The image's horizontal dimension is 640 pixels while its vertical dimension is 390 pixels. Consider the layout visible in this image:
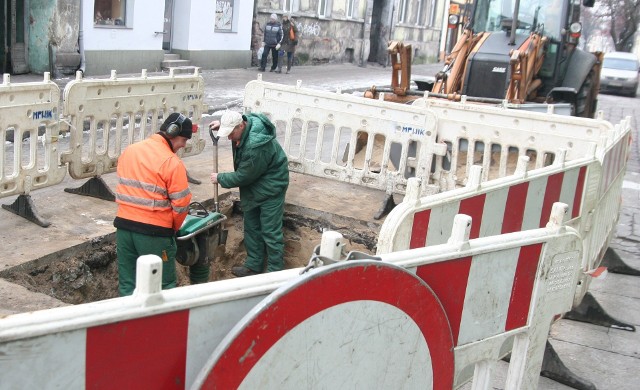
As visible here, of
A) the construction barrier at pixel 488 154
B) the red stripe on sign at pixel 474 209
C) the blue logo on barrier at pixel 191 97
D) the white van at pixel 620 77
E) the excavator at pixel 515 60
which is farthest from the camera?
the white van at pixel 620 77

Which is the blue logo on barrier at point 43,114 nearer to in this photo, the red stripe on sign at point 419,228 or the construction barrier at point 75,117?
the construction barrier at point 75,117

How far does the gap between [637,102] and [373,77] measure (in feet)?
Answer: 38.0

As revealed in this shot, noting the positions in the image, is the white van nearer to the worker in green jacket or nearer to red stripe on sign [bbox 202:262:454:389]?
the worker in green jacket

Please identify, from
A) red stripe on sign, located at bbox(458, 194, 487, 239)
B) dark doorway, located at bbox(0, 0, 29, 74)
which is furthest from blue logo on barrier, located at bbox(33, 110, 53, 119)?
dark doorway, located at bbox(0, 0, 29, 74)

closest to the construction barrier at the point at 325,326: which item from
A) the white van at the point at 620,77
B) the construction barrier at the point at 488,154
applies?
the construction barrier at the point at 488,154

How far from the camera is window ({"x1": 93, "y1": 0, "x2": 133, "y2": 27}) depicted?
19031 millimetres

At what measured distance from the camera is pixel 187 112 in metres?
8.20

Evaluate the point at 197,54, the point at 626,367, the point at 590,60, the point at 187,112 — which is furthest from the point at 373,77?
the point at 626,367

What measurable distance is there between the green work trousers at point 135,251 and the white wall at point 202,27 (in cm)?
1752

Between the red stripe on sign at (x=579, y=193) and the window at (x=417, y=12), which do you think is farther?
the window at (x=417, y=12)

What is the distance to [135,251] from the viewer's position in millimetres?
5410

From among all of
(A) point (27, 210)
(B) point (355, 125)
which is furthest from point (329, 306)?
(B) point (355, 125)

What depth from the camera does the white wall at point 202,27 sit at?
2216 centimetres

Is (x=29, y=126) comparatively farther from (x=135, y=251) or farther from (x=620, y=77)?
(x=620, y=77)
